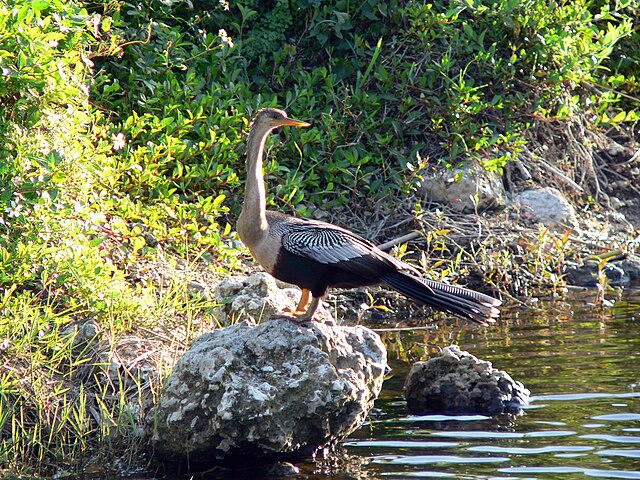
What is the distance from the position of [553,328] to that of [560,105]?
3.34m

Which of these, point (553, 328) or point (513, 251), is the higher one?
point (513, 251)

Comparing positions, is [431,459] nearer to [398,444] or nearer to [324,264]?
[398,444]

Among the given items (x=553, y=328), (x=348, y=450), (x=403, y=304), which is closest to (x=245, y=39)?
(x=403, y=304)

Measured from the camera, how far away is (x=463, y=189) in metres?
9.17

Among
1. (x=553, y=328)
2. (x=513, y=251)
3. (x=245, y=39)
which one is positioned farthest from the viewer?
(x=245, y=39)

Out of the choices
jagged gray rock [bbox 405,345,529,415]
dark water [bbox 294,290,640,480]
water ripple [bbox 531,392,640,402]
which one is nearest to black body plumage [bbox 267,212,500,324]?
jagged gray rock [bbox 405,345,529,415]

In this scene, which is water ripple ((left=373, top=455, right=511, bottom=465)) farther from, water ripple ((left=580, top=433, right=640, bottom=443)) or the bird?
the bird

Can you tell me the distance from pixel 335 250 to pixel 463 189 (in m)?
4.23

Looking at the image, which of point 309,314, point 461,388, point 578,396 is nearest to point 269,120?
point 309,314

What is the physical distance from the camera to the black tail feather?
17.1 ft

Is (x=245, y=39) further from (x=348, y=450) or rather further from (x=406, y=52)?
(x=348, y=450)

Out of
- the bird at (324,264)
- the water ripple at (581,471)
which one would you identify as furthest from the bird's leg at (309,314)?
the water ripple at (581,471)

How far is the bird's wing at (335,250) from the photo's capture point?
16.8ft

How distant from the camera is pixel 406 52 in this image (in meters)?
9.87
